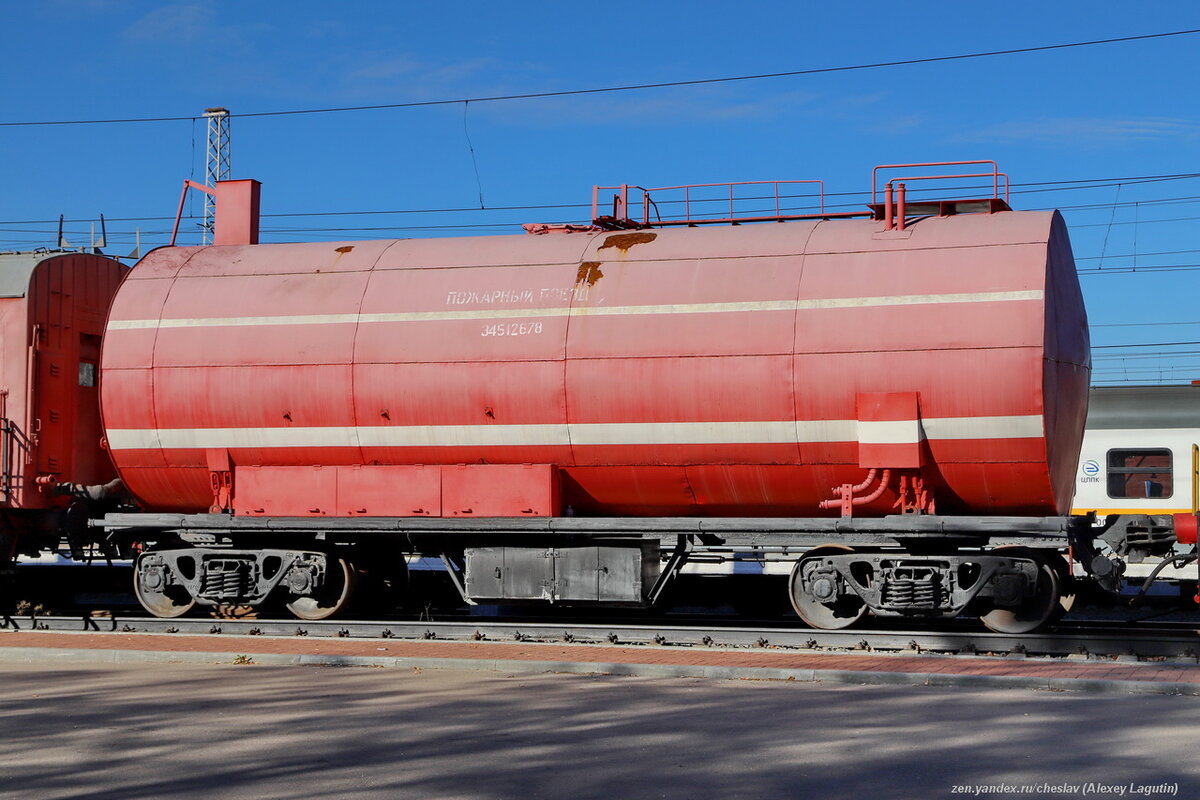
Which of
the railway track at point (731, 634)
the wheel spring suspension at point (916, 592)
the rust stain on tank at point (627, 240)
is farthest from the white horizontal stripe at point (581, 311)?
the railway track at point (731, 634)

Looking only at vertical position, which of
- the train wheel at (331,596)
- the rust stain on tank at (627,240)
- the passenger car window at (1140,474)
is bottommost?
the train wheel at (331,596)

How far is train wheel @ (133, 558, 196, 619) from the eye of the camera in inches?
583

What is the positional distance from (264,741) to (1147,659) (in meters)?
8.05

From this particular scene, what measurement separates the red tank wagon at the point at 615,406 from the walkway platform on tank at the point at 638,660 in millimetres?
1298

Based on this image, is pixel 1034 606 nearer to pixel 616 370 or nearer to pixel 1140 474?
pixel 616 370

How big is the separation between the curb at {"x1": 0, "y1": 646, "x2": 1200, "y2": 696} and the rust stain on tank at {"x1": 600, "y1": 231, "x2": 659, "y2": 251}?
4.90 m

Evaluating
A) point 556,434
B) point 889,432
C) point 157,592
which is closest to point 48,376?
point 157,592

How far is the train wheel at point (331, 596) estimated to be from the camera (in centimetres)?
1448

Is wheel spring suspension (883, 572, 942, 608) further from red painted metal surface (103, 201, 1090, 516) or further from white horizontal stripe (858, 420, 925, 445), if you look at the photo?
white horizontal stripe (858, 420, 925, 445)

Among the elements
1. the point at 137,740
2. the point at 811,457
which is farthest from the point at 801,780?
the point at 811,457

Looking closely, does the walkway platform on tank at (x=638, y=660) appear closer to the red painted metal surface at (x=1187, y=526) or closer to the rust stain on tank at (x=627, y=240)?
the red painted metal surface at (x=1187, y=526)

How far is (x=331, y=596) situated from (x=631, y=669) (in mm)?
5125

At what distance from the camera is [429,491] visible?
1386 centimetres

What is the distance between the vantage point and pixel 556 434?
13.3 metres
